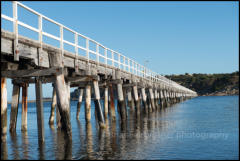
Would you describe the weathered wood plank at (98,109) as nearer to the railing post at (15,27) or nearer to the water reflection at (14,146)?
the water reflection at (14,146)

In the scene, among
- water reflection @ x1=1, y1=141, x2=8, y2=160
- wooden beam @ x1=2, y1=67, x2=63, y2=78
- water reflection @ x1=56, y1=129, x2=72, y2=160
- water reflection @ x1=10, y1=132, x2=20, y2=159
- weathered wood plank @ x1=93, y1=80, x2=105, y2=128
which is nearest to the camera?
water reflection @ x1=56, y1=129, x2=72, y2=160

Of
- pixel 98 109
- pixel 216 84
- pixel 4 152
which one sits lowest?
pixel 4 152

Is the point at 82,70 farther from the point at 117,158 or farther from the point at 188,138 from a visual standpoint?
the point at 117,158

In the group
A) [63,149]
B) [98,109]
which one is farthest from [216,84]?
[63,149]

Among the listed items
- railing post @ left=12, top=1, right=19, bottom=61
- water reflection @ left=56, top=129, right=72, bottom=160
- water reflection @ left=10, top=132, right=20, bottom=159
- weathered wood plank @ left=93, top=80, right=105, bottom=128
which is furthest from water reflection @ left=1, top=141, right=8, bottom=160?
weathered wood plank @ left=93, top=80, right=105, bottom=128

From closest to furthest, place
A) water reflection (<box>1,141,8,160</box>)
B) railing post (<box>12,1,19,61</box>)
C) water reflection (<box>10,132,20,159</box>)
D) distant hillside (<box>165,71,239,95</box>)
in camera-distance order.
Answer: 1. railing post (<box>12,1,19,61</box>)
2. water reflection (<box>1,141,8,160</box>)
3. water reflection (<box>10,132,20,159</box>)
4. distant hillside (<box>165,71,239,95</box>)

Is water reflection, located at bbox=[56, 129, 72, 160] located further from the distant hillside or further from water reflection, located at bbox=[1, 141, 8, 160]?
the distant hillside

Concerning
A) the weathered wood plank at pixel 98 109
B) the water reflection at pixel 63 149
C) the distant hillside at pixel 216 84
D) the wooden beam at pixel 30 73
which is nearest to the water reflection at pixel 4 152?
the water reflection at pixel 63 149

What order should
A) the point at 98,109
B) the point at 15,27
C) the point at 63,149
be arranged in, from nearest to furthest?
the point at 15,27 < the point at 63,149 < the point at 98,109

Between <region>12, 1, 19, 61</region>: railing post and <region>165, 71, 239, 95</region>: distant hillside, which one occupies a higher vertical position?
<region>165, 71, 239, 95</region>: distant hillside

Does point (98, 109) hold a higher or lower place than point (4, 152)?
higher

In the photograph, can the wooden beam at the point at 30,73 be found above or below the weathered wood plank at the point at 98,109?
above

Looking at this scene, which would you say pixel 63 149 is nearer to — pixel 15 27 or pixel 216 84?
pixel 15 27

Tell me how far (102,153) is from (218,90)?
6460 inches
